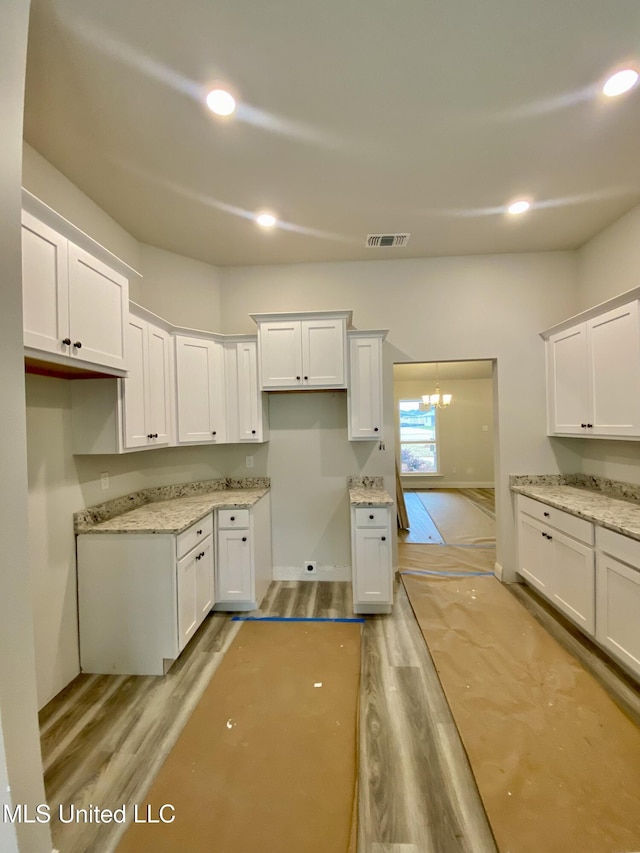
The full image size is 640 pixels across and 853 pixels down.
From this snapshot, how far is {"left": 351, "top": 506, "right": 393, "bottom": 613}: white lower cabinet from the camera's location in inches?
103

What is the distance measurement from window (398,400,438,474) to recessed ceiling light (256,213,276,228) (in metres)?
5.94

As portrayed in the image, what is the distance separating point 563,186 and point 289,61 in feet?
6.48

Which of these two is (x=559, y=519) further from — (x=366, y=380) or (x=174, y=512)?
(x=174, y=512)

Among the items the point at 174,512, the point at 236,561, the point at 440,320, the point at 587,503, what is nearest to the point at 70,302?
the point at 174,512

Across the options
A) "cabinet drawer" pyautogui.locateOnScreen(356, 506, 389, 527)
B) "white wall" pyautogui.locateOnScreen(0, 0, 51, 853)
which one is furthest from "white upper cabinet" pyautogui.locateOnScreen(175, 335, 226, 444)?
"white wall" pyautogui.locateOnScreen(0, 0, 51, 853)

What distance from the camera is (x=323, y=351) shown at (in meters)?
2.87

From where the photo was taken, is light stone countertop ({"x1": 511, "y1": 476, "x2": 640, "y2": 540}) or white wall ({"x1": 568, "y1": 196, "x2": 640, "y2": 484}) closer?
light stone countertop ({"x1": 511, "y1": 476, "x2": 640, "y2": 540})

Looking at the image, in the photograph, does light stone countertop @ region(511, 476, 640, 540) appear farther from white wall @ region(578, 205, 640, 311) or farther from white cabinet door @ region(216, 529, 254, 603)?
white cabinet door @ region(216, 529, 254, 603)

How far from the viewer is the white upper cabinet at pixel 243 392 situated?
120 inches

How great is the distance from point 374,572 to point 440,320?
2.44 metres

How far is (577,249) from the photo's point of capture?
10.1 ft

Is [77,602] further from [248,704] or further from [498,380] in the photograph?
[498,380]

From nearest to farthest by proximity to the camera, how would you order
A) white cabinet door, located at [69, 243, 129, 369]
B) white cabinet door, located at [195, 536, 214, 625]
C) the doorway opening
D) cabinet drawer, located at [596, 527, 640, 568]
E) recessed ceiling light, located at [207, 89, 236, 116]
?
recessed ceiling light, located at [207, 89, 236, 116] → white cabinet door, located at [69, 243, 129, 369] → cabinet drawer, located at [596, 527, 640, 568] → white cabinet door, located at [195, 536, 214, 625] → the doorway opening

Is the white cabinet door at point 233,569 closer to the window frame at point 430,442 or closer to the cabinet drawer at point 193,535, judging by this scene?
the cabinet drawer at point 193,535
